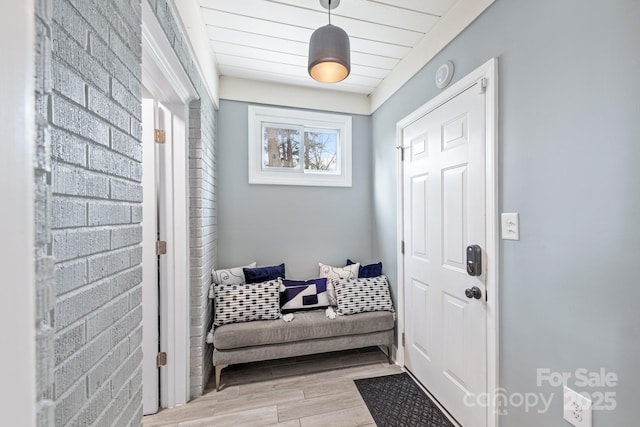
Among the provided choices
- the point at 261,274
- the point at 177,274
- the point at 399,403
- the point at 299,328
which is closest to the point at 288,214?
the point at 261,274

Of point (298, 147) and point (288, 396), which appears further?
point (298, 147)

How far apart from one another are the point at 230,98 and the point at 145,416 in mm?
2511

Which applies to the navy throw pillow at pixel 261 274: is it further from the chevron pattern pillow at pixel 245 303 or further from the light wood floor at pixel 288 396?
the light wood floor at pixel 288 396

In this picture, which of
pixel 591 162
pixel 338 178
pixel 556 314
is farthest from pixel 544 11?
pixel 338 178

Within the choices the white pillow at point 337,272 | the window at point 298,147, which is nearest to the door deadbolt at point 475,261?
the white pillow at point 337,272

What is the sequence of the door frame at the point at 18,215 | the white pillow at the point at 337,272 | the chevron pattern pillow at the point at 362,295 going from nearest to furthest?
1. the door frame at the point at 18,215
2. the chevron pattern pillow at the point at 362,295
3. the white pillow at the point at 337,272

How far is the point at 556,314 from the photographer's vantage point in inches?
45.1

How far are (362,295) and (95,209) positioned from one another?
6.56 feet

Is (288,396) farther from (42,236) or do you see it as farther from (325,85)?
(325,85)

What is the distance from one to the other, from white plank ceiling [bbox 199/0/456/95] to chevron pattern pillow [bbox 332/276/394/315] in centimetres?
186

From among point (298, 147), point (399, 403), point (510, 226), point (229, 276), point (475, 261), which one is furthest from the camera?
point (298, 147)

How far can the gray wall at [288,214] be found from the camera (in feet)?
8.45

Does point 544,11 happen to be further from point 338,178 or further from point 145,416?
point 145,416

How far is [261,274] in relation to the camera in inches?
94.8
